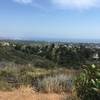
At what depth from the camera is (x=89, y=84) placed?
9.76 m

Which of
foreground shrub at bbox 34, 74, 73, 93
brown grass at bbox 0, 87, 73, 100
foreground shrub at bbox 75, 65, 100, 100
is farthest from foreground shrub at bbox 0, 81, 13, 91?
foreground shrub at bbox 75, 65, 100, 100

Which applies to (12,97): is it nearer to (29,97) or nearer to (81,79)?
(29,97)

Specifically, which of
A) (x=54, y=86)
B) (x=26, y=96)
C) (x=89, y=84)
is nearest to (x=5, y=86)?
(x=54, y=86)

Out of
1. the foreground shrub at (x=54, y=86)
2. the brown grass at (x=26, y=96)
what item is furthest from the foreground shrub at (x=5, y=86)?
the brown grass at (x=26, y=96)

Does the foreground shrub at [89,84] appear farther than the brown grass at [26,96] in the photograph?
No

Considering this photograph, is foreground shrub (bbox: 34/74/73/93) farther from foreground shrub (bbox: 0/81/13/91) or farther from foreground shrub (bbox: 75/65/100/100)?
foreground shrub (bbox: 75/65/100/100)

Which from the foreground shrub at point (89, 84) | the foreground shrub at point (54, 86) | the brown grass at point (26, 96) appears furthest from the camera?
the foreground shrub at point (54, 86)

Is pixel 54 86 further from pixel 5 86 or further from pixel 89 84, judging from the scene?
pixel 89 84

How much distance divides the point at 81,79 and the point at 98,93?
3.23 feet

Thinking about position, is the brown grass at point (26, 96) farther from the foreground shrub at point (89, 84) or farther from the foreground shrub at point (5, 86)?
the foreground shrub at point (5, 86)

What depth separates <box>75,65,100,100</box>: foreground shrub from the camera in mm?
9398

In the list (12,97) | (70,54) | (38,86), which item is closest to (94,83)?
(12,97)

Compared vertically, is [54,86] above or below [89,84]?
below

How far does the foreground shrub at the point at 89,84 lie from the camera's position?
940cm
